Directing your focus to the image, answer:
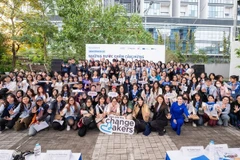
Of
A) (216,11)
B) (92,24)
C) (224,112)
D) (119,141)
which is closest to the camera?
(119,141)

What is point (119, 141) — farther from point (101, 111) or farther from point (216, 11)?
point (216, 11)

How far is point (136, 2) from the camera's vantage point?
3192 cm

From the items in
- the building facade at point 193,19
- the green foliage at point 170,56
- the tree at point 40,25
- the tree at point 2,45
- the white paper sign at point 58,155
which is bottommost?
the white paper sign at point 58,155

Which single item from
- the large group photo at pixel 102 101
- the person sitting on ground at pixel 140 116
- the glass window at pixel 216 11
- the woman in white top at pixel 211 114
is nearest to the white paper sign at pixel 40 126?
the large group photo at pixel 102 101

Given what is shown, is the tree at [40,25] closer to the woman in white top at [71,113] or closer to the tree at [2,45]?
the tree at [2,45]

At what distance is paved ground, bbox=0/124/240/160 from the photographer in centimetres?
482

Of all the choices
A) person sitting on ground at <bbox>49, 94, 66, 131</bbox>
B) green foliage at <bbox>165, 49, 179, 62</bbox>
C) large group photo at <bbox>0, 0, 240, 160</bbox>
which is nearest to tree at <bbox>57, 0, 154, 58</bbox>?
large group photo at <bbox>0, 0, 240, 160</bbox>

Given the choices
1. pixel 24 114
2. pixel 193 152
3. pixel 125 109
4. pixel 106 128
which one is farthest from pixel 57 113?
pixel 193 152

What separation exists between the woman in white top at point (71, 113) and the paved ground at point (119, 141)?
10.0 inches

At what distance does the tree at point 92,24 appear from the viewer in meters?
15.7

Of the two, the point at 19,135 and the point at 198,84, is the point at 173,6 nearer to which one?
the point at 198,84

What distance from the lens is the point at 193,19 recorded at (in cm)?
3269

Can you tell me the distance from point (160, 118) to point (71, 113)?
291 cm

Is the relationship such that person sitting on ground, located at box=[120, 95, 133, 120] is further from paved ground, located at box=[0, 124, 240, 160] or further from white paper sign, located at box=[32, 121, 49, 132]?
white paper sign, located at box=[32, 121, 49, 132]
